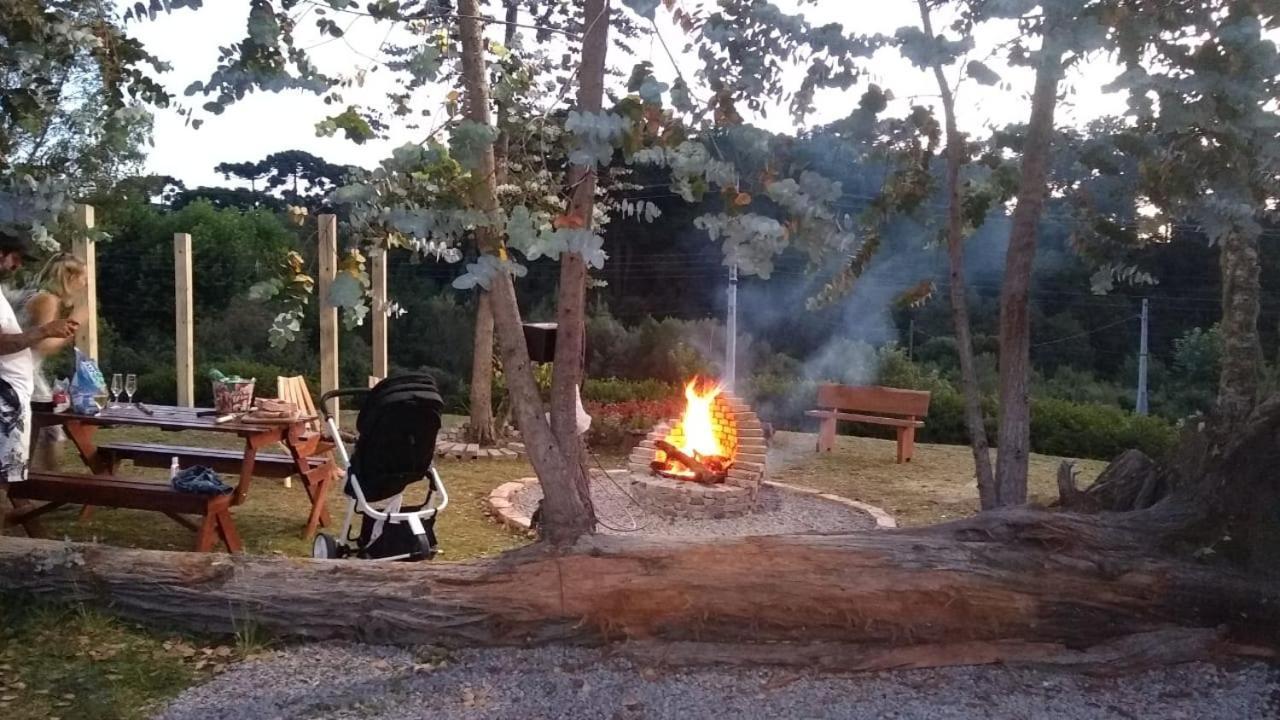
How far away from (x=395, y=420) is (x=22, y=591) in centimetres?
172

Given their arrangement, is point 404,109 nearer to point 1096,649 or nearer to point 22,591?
point 22,591

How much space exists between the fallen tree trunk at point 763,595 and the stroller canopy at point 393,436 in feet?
3.37

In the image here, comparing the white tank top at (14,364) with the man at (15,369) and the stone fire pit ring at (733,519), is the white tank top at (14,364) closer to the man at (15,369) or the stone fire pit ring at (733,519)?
the man at (15,369)

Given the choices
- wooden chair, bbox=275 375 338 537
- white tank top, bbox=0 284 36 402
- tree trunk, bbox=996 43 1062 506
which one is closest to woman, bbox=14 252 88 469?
white tank top, bbox=0 284 36 402

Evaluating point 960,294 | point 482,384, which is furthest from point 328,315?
point 960,294

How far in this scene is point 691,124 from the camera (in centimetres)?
324

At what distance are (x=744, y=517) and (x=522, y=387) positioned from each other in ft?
10.8

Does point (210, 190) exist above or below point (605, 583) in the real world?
above

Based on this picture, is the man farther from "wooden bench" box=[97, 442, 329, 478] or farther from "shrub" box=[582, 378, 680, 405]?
"shrub" box=[582, 378, 680, 405]

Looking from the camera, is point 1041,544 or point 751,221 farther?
point 1041,544

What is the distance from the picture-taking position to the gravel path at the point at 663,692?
3.23 metres

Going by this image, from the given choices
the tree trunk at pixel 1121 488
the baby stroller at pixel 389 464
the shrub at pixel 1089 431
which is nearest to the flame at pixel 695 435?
the baby stroller at pixel 389 464

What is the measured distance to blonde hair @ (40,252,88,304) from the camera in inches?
236

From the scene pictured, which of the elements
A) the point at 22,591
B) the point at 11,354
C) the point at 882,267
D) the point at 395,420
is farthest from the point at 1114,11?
the point at 882,267
